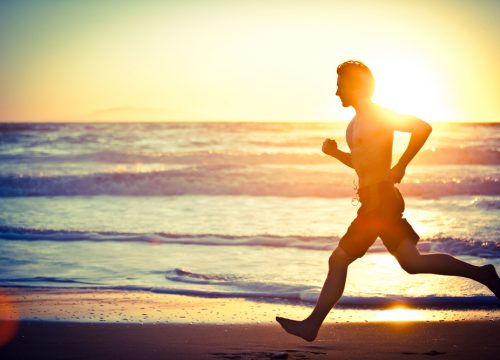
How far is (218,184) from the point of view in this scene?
21.1 meters

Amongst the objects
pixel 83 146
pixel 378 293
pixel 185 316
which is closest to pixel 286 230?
pixel 378 293

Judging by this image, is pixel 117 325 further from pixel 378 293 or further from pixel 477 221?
pixel 477 221

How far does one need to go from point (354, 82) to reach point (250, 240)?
6261mm

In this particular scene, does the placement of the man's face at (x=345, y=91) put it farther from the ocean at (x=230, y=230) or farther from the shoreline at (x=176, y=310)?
the shoreline at (x=176, y=310)

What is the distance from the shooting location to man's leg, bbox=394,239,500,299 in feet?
14.5

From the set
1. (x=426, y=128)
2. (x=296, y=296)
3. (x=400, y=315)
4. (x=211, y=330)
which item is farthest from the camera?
(x=296, y=296)

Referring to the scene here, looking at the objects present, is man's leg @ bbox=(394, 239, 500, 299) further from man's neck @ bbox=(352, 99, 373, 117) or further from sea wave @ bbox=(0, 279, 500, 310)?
sea wave @ bbox=(0, 279, 500, 310)

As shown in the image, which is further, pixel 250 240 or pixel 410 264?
pixel 250 240

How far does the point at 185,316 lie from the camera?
6184 mm

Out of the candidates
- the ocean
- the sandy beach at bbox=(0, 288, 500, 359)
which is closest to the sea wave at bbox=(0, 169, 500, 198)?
the ocean

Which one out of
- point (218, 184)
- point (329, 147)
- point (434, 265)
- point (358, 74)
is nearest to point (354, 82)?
point (358, 74)

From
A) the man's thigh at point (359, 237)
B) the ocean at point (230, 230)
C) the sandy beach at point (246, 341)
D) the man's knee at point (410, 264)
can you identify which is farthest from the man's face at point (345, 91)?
the sandy beach at point (246, 341)

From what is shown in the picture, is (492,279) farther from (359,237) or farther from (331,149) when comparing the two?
(331,149)

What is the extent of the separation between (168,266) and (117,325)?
112 inches
